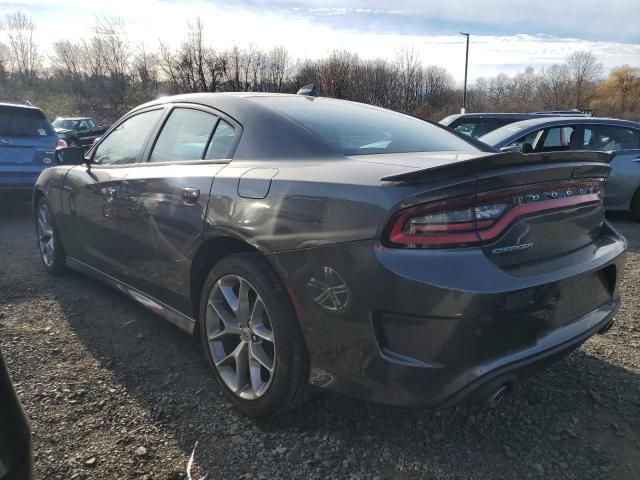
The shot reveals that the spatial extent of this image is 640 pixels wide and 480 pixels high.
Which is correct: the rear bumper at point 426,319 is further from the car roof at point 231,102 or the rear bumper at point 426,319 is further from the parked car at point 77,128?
the parked car at point 77,128

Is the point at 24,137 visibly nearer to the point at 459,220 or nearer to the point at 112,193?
the point at 112,193

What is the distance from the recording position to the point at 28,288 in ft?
13.9

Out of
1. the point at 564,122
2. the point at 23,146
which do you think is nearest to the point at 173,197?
the point at 23,146

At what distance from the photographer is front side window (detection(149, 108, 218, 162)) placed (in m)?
2.86

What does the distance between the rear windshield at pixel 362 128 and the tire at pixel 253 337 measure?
28.8 inches

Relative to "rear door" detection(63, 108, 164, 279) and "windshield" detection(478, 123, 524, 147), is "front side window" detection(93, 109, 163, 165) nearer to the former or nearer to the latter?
"rear door" detection(63, 108, 164, 279)

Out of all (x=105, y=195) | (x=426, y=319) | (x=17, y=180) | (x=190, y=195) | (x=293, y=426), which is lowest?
(x=293, y=426)

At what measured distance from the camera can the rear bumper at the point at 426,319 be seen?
1.73 meters

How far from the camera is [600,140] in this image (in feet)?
24.4

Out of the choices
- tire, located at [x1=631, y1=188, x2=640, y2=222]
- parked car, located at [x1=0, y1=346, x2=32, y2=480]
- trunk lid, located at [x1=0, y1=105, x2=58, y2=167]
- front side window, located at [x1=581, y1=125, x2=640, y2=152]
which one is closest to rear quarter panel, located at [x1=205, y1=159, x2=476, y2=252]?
parked car, located at [x1=0, y1=346, x2=32, y2=480]

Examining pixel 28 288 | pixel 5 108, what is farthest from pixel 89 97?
pixel 28 288

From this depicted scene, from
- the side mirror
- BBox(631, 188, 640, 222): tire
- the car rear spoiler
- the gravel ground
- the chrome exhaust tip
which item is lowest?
the gravel ground

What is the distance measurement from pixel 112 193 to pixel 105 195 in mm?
123

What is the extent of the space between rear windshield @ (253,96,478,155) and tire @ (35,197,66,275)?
8.36 ft
